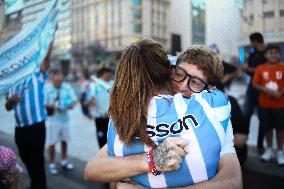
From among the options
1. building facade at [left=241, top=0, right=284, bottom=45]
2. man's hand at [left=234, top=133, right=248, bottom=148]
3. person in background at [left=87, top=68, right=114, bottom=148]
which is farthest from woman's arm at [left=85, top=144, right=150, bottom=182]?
person in background at [left=87, top=68, right=114, bottom=148]

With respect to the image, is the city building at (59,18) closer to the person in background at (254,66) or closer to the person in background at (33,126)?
the person in background at (33,126)

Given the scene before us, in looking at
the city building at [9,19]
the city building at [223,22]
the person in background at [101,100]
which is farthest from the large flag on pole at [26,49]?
the person in background at [101,100]

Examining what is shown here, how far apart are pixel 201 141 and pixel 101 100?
3.44 metres

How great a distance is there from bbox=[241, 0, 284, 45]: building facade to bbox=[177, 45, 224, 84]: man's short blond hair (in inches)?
93.1

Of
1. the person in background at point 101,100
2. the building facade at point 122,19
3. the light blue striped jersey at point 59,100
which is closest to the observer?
the building facade at point 122,19

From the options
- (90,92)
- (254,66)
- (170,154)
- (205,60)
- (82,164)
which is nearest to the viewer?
(170,154)

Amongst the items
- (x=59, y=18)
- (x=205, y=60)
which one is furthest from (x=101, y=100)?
(x=205, y=60)

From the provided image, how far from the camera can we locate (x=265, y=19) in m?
3.75

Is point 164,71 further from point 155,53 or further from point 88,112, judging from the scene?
point 88,112

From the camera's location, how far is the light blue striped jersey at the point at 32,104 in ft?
10.6

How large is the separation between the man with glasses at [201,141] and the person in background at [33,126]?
6.41 ft

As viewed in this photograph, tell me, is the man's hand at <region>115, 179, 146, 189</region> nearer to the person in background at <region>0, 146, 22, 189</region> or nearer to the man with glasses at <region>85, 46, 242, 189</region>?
the man with glasses at <region>85, 46, 242, 189</region>

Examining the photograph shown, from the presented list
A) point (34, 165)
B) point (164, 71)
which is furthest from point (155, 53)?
point (34, 165)

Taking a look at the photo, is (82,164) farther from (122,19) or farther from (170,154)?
(170,154)
